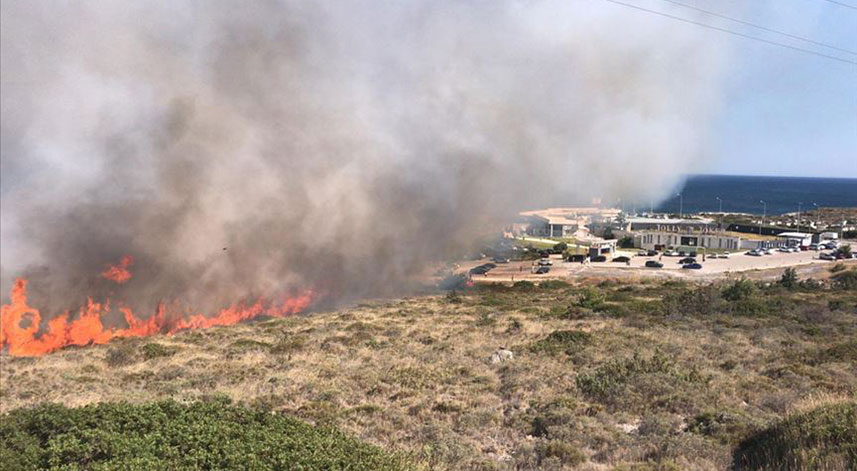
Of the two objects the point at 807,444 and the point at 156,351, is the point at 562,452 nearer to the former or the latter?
the point at 807,444

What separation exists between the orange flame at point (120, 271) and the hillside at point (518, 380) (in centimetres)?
390

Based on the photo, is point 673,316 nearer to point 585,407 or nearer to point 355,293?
point 585,407

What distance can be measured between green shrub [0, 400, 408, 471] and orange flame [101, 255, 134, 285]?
56.6ft

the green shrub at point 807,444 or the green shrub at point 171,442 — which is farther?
the green shrub at point 807,444

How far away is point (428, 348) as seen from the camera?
20.2 m

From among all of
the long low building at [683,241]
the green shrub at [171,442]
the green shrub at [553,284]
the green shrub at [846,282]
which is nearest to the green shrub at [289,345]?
the green shrub at [171,442]

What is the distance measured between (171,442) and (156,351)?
Answer: 13898 millimetres

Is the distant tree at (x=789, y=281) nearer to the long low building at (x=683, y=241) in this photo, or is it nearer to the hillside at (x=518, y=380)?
the hillside at (x=518, y=380)

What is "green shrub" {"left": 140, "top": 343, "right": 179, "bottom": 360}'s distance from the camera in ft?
64.1

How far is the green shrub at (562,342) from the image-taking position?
19022mm

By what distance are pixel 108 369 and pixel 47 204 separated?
9374 mm

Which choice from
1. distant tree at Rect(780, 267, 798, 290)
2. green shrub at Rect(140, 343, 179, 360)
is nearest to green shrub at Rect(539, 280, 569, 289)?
distant tree at Rect(780, 267, 798, 290)

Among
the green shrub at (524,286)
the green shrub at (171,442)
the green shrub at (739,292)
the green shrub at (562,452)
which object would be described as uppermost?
the green shrub at (171,442)

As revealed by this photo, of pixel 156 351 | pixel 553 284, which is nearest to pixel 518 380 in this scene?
pixel 156 351
